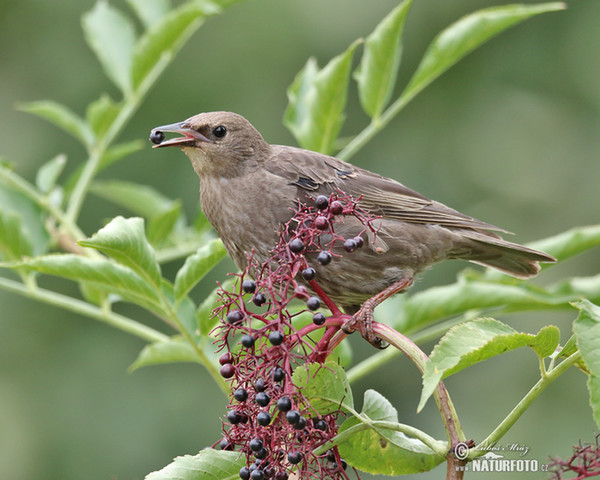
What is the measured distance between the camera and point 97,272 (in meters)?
2.76

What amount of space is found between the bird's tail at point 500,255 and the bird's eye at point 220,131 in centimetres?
124

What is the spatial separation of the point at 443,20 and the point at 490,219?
1.81m

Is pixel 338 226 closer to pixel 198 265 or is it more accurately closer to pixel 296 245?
pixel 198 265

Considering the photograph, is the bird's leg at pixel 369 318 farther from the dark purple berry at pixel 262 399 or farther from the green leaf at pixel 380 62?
the green leaf at pixel 380 62


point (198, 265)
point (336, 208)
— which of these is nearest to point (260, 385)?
point (336, 208)

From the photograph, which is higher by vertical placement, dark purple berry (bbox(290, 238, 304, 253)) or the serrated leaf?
the serrated leaf

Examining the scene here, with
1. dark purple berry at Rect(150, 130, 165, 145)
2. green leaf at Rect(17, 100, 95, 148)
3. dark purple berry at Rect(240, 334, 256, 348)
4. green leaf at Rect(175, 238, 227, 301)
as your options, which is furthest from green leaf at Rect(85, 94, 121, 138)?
dark purple berry at Rect(240, 334, 256, 348)

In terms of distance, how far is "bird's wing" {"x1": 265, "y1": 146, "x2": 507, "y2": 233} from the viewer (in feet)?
12.0

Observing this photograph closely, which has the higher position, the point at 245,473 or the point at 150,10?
the point at 150,10

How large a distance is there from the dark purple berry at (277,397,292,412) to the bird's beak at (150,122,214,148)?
158cm

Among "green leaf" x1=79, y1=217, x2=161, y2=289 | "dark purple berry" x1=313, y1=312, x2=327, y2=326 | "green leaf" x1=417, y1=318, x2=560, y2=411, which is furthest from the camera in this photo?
"green leaf" x1=79, y1=217, x2=161, y2=289

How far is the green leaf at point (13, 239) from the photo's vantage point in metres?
3.22

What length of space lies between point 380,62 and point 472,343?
1963 mm

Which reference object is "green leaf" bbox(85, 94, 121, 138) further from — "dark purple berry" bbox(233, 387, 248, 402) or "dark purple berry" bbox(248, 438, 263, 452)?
"dark purple berry" bbox(248, 438, 263, 452)
